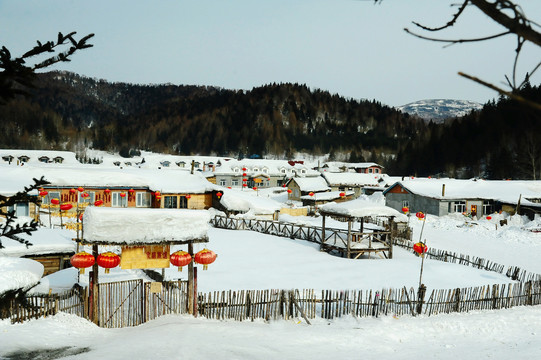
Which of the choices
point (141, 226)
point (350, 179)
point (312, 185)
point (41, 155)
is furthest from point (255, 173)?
point (141, 226)

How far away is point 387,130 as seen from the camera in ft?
548

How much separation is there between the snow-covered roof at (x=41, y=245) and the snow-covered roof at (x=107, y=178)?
44.6ft

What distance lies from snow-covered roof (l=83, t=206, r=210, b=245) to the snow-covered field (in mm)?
2583

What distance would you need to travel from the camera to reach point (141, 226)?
39.9 feet

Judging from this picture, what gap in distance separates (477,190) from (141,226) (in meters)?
44.3

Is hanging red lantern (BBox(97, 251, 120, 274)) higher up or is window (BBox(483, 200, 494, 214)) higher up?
hanging red lantern (BBox(97, 251, 120, 274))

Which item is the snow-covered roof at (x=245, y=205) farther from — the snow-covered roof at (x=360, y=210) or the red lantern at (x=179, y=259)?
the red lantern at (x=179, y=259)

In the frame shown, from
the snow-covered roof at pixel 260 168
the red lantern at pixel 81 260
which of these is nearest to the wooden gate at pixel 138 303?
the red lantern at pixel 81 260

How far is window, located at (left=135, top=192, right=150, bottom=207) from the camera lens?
123 ft

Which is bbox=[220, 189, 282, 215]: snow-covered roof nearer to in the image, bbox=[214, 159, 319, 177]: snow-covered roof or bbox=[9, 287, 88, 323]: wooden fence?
bbox=[9, 287, 88, 323]: wooden fence

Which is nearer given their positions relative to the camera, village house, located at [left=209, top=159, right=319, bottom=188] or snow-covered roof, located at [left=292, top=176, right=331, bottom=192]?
snow-covered roof, located at [left=292, top=176, right=331, bottom=192]

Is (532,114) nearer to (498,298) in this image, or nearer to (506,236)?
(498,298)

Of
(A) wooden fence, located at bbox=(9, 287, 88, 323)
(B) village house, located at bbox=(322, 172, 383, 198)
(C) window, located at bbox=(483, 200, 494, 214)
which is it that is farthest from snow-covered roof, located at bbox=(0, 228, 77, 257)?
(B) village house, located at bbox=(322, 172, 383, 198)

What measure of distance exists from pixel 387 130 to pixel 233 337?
166m
